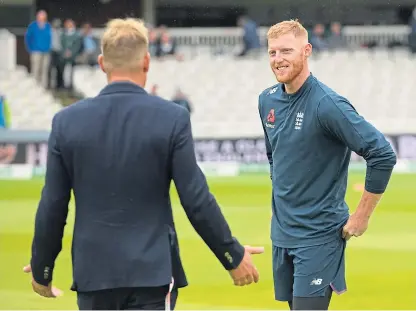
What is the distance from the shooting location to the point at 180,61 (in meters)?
31.2

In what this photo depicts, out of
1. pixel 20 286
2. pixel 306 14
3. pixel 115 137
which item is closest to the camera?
pixel 115 137

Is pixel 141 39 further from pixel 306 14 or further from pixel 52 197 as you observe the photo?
pixel 306 14

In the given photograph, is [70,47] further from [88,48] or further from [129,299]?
[129,299]

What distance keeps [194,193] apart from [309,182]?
5.57 ft

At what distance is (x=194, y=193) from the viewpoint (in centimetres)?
461

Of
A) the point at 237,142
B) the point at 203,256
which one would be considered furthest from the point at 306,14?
the point at 203,256

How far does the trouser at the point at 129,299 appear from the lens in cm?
465

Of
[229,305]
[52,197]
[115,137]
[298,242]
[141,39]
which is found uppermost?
[141,39]

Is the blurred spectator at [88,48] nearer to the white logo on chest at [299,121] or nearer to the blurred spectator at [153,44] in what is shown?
the blurred spectator at [153,44]

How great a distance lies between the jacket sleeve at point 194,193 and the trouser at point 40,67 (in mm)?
25119

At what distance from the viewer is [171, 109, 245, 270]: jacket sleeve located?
4574 mm

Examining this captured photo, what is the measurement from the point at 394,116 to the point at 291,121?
23002mm

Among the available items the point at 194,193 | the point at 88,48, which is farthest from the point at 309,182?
the point at 88,48

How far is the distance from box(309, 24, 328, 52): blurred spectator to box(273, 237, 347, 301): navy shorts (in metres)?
26.1
